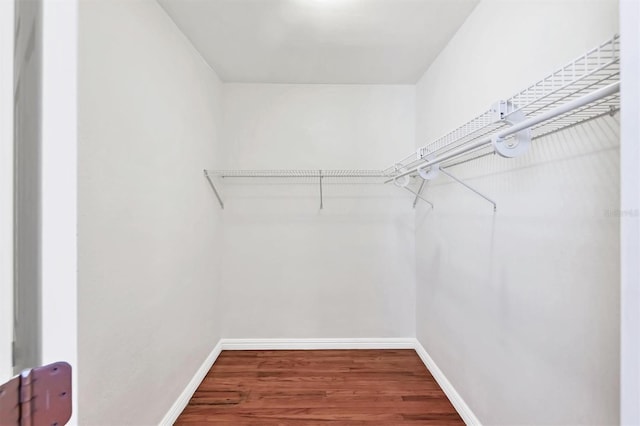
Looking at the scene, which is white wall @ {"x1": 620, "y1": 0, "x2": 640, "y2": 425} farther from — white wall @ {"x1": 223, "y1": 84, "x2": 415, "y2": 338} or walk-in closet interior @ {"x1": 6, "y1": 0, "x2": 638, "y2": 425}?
white wall @ {"x1": 223, "y1": 84, "x2": 415, "y2": 338}

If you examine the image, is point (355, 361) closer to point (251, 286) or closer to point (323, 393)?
point (323, 393)

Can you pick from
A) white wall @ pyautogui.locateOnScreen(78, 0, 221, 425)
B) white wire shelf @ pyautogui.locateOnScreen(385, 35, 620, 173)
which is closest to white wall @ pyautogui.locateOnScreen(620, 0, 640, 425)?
white wire shelf @ pyautogui.locateOnScreen(385, 35, 620, 173)

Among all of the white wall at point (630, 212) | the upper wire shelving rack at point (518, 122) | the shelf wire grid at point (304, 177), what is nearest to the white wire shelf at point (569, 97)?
the upper wire shelving rack at point (518, 122)

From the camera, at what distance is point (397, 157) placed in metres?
2.45

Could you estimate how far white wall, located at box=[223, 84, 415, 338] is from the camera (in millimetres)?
2408

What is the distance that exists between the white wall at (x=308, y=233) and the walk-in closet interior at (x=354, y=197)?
0.02 meters

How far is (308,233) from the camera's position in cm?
242

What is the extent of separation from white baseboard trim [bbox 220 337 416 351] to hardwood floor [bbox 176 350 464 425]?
0.06 metres

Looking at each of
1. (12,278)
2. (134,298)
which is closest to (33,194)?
(12,278)

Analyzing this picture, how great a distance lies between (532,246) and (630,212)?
0.86m

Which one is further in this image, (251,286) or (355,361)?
(251,286)

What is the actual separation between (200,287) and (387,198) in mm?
1670

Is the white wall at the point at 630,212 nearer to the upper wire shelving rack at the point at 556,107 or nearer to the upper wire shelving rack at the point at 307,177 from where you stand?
the upper wire shelving rack at the point at 556,107
